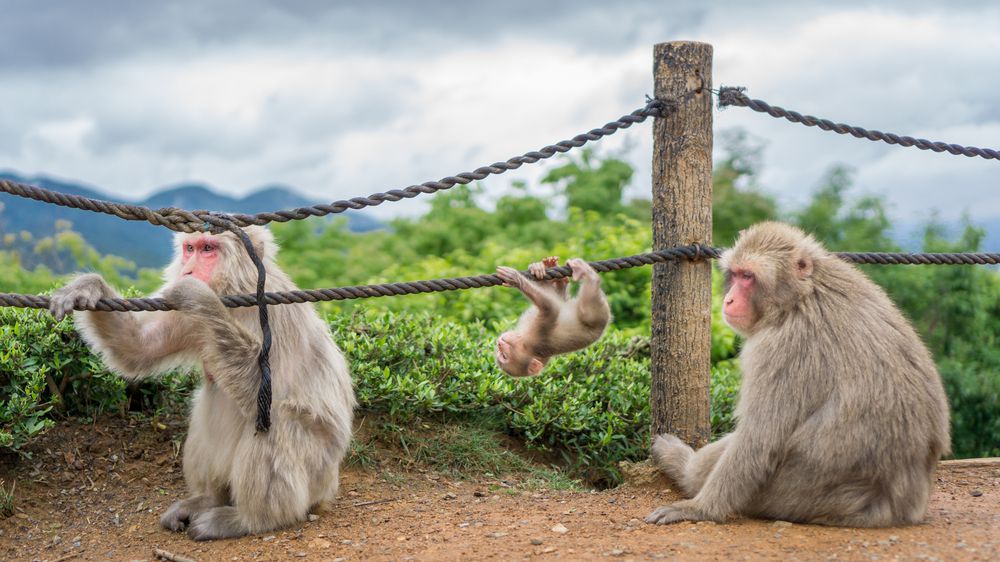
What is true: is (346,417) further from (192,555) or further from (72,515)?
(72,515)

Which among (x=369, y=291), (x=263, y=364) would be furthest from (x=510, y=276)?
(x=263, y=364)

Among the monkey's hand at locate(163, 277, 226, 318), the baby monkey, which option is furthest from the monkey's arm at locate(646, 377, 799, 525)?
the monkey's hand at locate(163, 277, 226, 318)

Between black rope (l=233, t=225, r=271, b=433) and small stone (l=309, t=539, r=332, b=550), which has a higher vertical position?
black rope (l=233, t=225, r=271, b=433)

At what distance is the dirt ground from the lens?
142 inches

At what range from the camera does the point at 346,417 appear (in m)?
4.36

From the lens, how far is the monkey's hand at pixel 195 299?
13.1ft

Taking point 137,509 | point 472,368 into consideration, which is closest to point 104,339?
point 137,509

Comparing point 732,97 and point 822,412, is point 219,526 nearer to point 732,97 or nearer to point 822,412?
point 822,412

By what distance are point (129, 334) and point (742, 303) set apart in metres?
2.67

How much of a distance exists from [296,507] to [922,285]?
853cm

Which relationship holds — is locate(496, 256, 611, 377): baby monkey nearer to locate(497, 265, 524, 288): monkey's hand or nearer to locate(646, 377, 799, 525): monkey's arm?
locate(497, 265, 524, 288): monkey's hand

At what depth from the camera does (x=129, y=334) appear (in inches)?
A: 170

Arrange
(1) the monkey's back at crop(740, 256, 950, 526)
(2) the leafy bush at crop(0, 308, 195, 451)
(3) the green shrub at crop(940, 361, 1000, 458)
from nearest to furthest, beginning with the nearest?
(1) the monkey's back at crop(740, 256, 950, 526)
(2) the leafy bush at crop(0, 308, 195, 451)
(3) the green shrub at crop(940, 361, 1000, 458)

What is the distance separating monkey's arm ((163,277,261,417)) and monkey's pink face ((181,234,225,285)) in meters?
0.11
